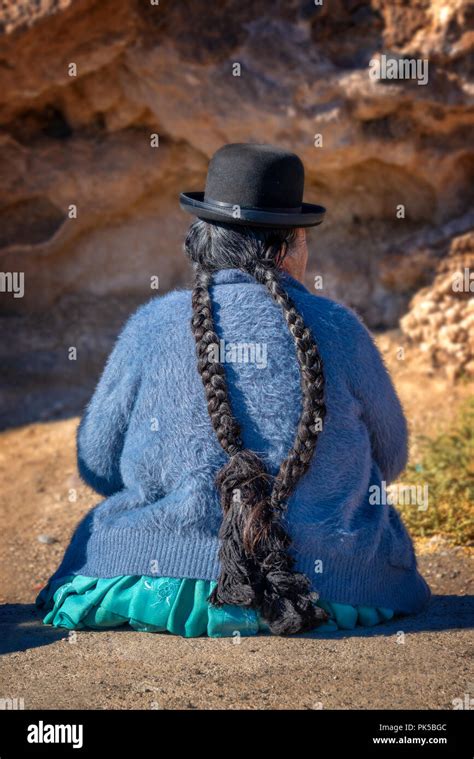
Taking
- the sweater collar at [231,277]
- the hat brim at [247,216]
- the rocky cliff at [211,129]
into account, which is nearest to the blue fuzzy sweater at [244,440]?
the sweater collar at [231,277]

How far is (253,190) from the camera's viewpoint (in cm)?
308

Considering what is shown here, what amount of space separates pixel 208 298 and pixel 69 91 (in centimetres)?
359

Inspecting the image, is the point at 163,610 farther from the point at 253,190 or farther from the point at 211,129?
the point at 211,129

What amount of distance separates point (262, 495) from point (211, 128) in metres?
3.69

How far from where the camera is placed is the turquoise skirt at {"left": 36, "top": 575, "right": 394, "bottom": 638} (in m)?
3.01

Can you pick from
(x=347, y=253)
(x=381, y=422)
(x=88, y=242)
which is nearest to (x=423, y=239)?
(x=347, y=253)

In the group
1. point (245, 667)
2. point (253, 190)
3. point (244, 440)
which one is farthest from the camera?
point (253, 190)

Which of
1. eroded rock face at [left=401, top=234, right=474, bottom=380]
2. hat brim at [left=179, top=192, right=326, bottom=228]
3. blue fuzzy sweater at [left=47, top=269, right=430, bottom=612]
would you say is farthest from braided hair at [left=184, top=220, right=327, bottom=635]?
eroded rock face at [left=401, top=234, right=474, bottom=380]

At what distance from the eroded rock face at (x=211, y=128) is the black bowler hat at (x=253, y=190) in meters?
2.70

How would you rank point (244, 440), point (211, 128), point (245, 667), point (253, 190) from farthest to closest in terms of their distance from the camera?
point (211, 128), point (253, 190), point (244, 440), point (245, 667)

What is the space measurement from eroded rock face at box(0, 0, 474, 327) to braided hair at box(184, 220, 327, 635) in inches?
120

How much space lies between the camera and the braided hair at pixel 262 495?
9.47ft

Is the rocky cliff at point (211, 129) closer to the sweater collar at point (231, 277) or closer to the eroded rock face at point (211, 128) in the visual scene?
the eroded rock face at point (211, 128)

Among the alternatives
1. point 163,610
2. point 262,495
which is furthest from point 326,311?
point 163,610
